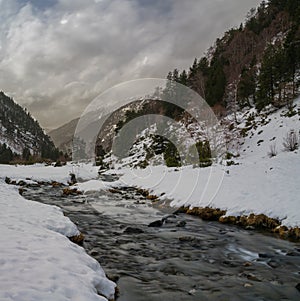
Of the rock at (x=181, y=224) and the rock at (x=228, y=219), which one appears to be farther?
the rock at (x=228, y=219)

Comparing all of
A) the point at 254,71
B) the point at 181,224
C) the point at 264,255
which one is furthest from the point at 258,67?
the point at 264,255

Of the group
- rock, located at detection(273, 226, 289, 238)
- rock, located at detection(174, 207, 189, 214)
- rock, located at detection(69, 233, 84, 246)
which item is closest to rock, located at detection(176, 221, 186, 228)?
rock, located at detection(174, 207, 189, 214)

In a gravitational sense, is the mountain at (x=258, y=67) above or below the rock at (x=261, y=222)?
above

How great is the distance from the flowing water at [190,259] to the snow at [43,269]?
89cm

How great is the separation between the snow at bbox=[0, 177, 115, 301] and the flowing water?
89 cm

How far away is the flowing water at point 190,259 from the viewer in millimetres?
6426

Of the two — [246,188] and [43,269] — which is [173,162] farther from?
[43,269]

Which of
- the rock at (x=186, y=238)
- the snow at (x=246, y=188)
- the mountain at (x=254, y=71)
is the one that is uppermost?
the mountain at (x=254, y=71)

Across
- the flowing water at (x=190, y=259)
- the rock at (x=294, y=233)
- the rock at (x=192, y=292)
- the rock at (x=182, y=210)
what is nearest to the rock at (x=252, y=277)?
the flowing water at (x=190, y=259)

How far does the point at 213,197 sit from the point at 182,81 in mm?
59404

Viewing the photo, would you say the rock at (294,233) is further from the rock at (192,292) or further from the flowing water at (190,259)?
the rock at (192,292)

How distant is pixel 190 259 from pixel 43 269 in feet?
15.6

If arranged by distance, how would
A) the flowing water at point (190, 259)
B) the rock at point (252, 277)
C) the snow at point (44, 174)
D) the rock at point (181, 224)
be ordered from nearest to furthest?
the flowing water at point (190, 259) → the rock at point (252, 277) → the rock at point (181, 224) → the snow at point (44, 174)

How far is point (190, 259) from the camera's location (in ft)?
28.3
